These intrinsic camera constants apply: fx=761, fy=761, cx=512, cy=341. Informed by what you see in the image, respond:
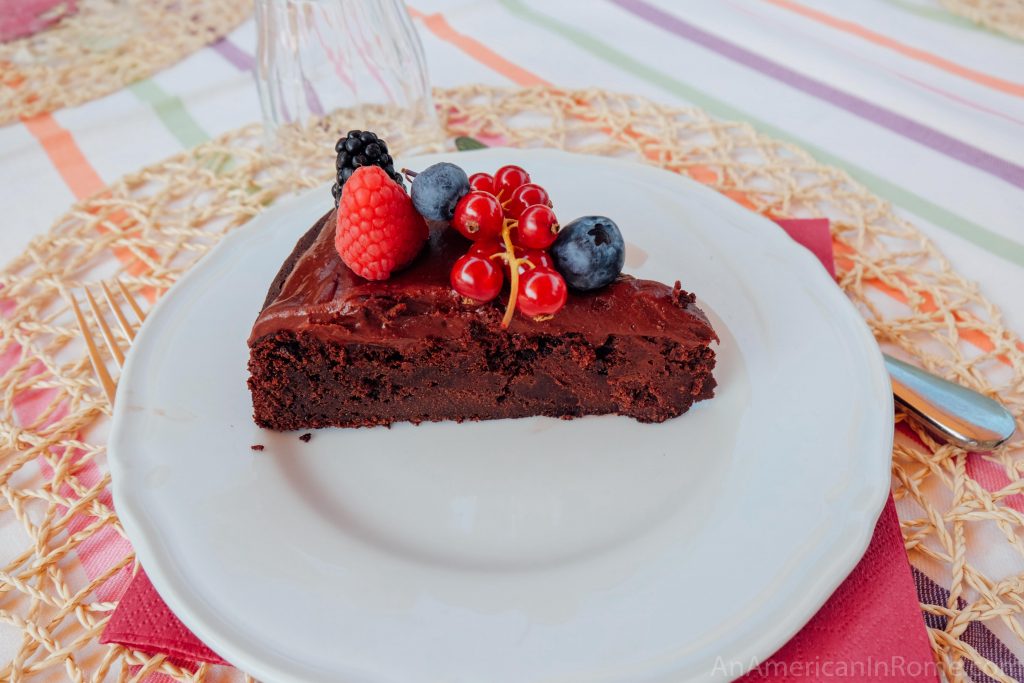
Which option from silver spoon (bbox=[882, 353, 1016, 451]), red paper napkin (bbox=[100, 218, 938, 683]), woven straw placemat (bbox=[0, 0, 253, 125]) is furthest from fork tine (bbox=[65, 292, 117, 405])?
silver spoon (bbox=[882, 353, 1016, 451])

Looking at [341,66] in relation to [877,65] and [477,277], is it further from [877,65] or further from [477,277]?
[877,65]

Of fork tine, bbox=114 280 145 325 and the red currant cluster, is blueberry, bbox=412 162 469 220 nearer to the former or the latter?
the red currant cluster

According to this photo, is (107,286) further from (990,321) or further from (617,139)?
(990,321)

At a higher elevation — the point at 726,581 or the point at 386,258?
the point at 386,258

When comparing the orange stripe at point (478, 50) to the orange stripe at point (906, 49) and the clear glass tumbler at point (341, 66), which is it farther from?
the orange stripe at point (906, 49)

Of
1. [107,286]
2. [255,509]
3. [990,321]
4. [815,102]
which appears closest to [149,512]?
[255,509]

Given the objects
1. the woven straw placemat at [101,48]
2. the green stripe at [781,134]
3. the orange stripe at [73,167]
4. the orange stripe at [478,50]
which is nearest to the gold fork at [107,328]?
the orange stripe at [73,167]

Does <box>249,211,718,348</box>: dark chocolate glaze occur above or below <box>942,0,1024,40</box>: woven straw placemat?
above
